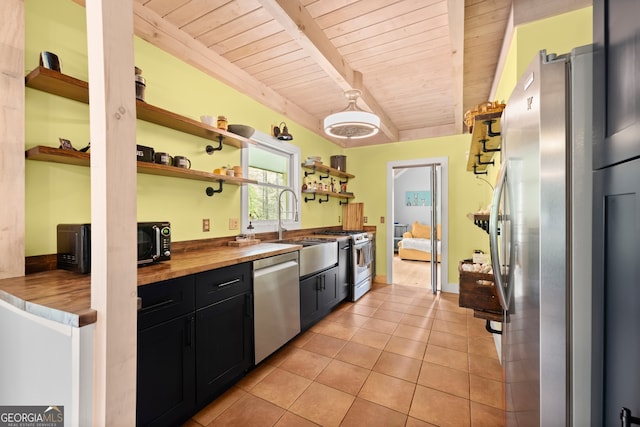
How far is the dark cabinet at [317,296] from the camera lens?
263cm

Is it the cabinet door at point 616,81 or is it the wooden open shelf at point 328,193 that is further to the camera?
the wooden open shelf at point 328,193

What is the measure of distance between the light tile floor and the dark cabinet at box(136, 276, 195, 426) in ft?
0.75

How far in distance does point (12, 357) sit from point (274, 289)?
A: 1.39 meters

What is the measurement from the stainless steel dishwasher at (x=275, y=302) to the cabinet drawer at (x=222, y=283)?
103 millimetres

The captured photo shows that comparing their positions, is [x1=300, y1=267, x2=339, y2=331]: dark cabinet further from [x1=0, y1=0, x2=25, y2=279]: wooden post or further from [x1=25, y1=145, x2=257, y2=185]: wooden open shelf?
[x1=0, y1=0, x2=25, y2=279]: wooden post

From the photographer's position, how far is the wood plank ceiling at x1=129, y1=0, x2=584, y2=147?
5.95ft

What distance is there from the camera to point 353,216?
4.79m

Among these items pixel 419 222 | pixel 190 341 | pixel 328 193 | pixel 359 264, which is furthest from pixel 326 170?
pixel 419 222

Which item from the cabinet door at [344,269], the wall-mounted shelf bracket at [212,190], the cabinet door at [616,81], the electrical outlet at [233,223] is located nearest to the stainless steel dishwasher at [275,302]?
the electrical outlet at [233,223]

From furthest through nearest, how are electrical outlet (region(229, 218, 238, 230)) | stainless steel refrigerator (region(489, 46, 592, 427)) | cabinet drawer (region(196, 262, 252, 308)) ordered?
electrical outlet (region(229, 218, 238, 230)), cabinet drawer (region(196, 262, 252, 308)), stainless steel refrigerator (region(489, 46, 592, 427))

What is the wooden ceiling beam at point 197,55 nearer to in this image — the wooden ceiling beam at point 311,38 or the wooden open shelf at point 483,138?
the wooden ceiling beam at point 311,38

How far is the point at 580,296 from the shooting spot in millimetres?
732

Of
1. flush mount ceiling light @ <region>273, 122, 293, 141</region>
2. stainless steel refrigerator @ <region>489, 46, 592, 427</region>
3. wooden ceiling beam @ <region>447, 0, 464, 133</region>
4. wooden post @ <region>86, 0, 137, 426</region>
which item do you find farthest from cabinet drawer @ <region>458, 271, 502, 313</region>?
flush mount ceiling light @ <region>273, 122, 293, 141</region>

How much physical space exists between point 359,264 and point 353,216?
1.20 metres
